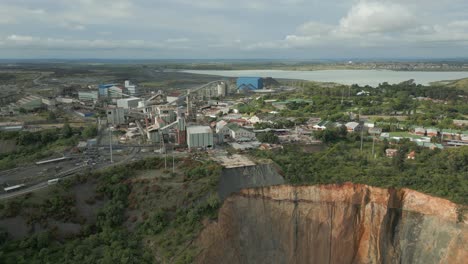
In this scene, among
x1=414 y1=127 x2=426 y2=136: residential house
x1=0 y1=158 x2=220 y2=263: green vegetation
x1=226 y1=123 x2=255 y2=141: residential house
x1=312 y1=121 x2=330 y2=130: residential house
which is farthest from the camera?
x1=312 y1=121 x2=330 y2=130: residential house

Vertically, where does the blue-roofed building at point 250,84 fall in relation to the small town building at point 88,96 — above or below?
above

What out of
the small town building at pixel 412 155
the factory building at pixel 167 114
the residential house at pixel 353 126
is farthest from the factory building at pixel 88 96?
the small town building at pixel 412 155

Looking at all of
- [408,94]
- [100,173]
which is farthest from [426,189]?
[408,94]

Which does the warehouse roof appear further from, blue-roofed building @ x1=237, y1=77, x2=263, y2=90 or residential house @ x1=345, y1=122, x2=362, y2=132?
blue-roofed building @ x1=237, y1=77, x2=263, y2=90

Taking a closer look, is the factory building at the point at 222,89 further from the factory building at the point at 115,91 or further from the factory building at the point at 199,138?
the factory building at the point at 199,138

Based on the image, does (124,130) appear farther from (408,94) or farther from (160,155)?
(408,94)

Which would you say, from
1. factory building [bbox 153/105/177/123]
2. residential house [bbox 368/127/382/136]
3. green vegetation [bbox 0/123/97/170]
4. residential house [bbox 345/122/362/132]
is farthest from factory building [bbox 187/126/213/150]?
residential house [bbox 368/127/382/136]
